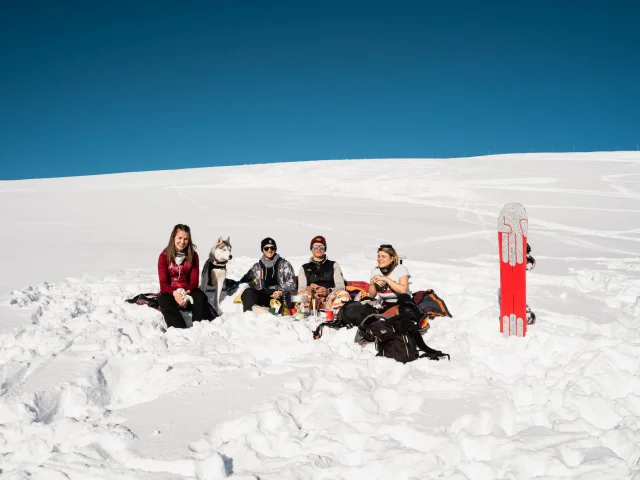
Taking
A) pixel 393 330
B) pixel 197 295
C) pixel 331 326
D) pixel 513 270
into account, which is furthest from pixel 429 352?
pixel 197 295

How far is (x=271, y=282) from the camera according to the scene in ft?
26.9

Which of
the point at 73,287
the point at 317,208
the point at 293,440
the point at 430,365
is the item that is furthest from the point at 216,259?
the point at 317,208

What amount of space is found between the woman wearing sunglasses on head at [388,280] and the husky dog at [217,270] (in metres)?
2.42

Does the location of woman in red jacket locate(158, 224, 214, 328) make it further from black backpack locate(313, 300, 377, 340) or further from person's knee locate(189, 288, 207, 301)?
black backpack locate(313, 300, 377, 340)

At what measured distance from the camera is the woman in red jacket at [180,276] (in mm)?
6975

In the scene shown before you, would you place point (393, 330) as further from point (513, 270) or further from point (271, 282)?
point (271, 282)

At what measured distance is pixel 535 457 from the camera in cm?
337

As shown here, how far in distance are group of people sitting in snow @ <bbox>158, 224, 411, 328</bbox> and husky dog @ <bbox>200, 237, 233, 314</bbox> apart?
0.46 metres

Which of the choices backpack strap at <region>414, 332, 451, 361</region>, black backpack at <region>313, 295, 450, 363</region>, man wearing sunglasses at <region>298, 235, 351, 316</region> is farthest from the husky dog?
backpack strap at <region>414, 332, 451, 361</region>

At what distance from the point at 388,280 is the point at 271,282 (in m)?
2.20

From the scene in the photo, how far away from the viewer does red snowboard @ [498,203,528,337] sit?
240 inches

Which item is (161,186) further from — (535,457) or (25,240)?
(535,457)

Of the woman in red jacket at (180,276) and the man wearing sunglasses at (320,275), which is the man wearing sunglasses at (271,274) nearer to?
the man wearing sunglasses at (320,275)

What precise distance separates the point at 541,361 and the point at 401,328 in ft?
4.98
